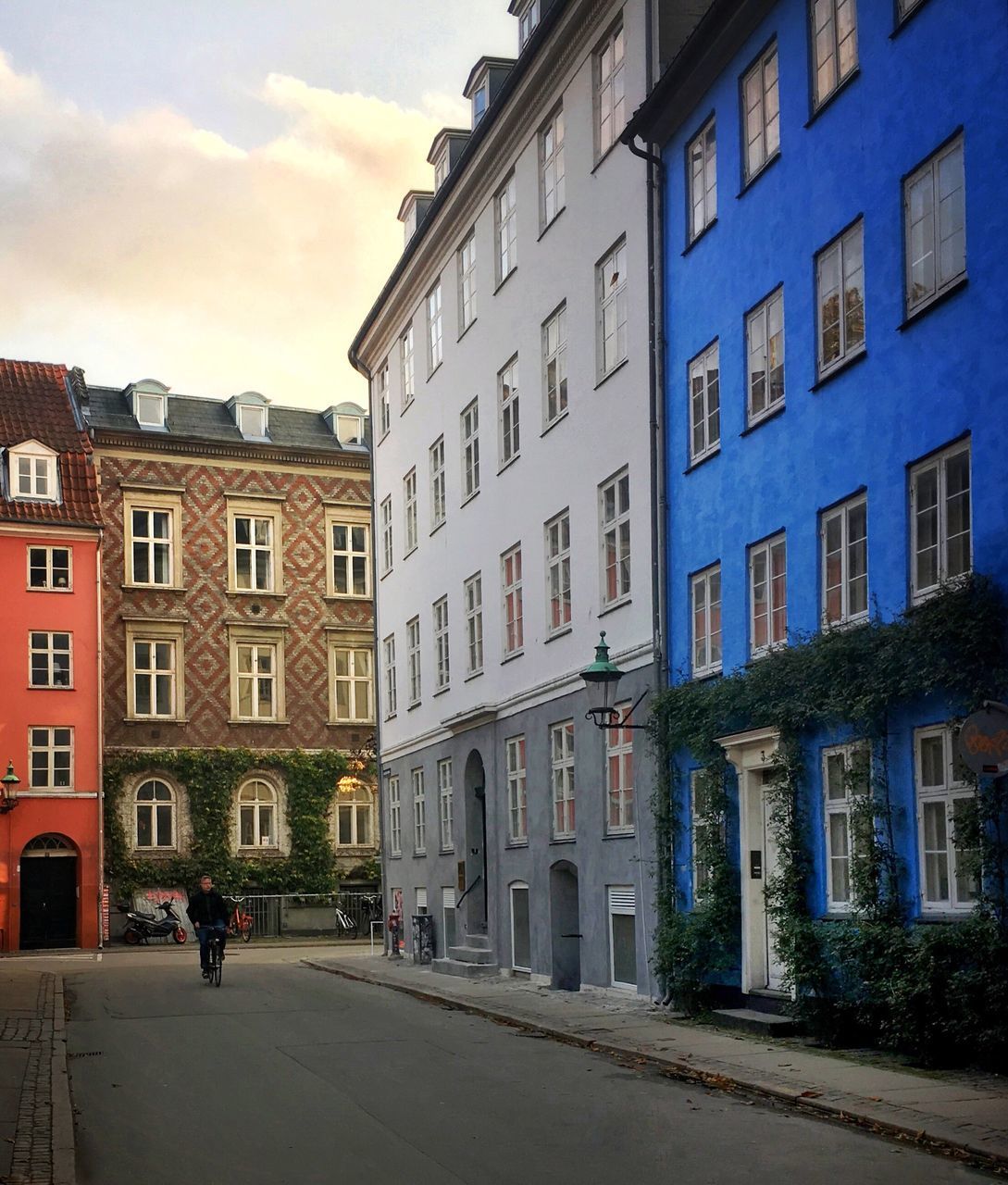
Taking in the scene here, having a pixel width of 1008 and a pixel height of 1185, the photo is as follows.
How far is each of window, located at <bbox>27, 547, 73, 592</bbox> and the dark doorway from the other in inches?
1026

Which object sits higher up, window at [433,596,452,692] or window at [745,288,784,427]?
window at [745,288,784,427]

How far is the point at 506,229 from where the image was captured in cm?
2814

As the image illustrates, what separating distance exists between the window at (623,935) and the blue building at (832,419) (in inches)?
76.4

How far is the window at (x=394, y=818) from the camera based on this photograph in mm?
35844

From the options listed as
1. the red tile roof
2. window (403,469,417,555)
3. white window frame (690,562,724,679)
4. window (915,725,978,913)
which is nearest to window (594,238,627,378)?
white window frame (690,562,724,679)

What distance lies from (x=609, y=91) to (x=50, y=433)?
29723 millimetres

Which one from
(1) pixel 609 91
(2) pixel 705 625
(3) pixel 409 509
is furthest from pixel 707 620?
(3) pixel 409 509

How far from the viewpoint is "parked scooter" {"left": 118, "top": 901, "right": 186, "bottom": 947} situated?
45.7m

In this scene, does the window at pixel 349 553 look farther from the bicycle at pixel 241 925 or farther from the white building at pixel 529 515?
the white building at pixel 529 515

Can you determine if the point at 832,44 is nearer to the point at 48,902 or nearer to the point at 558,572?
the point at 558,572

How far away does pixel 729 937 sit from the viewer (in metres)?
18.3

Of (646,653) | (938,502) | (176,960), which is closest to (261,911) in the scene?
(176,960)

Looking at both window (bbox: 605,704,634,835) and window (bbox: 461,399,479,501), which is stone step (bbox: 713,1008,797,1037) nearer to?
window (bbox: 605,704,634,835)

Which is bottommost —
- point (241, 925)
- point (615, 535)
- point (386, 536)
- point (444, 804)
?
point (241, 925)
